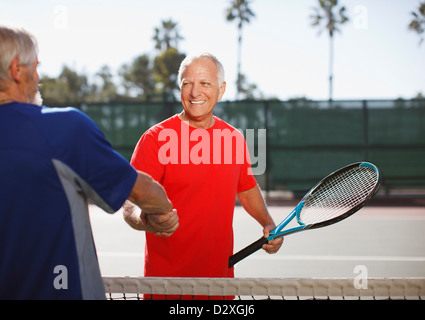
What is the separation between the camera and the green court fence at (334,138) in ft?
40.3

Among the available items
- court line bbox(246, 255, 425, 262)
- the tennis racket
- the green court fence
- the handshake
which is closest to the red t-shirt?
the tennis racket

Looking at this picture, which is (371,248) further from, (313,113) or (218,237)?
(313,113)

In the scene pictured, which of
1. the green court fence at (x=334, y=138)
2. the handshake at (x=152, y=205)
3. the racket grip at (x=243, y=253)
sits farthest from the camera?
the green court fence at (x=334, y=138)

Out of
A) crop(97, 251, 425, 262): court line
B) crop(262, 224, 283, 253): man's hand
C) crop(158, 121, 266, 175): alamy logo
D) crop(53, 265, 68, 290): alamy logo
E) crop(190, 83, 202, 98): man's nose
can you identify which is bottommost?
crop(97, 251, 425, 262): court line

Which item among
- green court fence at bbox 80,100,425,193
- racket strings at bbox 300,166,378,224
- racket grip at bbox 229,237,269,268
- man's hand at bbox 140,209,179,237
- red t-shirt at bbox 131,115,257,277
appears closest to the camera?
man's hand at bbox 140,209,179,237

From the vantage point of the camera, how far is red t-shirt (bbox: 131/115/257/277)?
2.15 m

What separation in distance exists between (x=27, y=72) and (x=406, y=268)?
5.31 m

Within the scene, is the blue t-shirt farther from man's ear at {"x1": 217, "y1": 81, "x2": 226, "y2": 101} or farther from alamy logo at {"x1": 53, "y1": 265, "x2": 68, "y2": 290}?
man's ear at {"x1": 217, "y1": 81, "x2": 226, "y2": 101}

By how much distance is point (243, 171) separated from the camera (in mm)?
2430

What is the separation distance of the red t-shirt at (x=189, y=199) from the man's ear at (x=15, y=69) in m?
0.86

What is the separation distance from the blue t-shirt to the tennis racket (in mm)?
1156

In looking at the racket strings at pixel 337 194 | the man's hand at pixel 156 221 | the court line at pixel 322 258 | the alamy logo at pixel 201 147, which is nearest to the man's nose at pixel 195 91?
the alamy logo at pixel 201 147

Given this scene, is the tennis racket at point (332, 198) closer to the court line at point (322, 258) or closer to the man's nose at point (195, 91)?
→ the man's nose at point (195, 91)

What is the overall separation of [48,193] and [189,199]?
1.02 metres
